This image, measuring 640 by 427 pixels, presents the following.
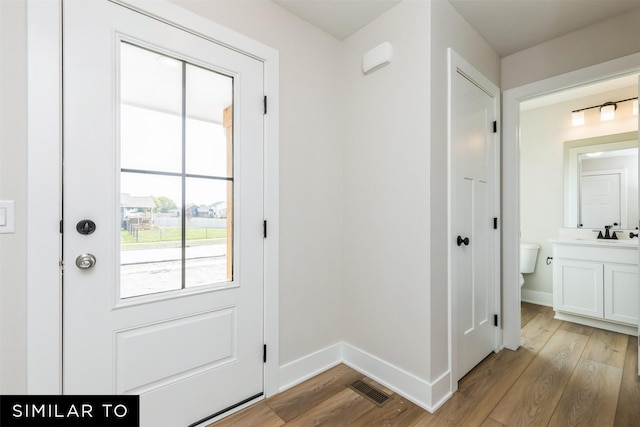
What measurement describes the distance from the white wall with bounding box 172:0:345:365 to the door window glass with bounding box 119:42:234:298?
39 centimetres

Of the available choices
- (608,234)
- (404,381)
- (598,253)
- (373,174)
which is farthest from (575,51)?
(404,381)

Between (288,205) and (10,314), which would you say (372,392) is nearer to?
(288,205)

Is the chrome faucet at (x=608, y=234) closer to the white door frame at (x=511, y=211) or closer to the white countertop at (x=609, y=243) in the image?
the white countertop at (x=609, y=243)

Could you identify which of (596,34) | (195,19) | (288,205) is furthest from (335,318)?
(596,34)

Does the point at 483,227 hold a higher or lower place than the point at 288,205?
lower

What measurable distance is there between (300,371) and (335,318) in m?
0.44

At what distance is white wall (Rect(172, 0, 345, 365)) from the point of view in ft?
6.07

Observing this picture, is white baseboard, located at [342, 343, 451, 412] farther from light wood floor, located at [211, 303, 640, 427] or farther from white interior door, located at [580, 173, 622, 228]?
white interior door, located at [580, 173, 622, 228]

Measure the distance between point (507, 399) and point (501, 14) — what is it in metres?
2.46

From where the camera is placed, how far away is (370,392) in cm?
183

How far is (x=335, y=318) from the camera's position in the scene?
2.20m

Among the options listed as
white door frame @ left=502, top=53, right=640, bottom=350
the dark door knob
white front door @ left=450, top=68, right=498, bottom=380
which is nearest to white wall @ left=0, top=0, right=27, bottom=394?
white front door @ left=450, top=68, right=498, bottom=380

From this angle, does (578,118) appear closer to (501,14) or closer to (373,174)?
(501,14)

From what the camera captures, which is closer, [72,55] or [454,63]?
[72,55]
